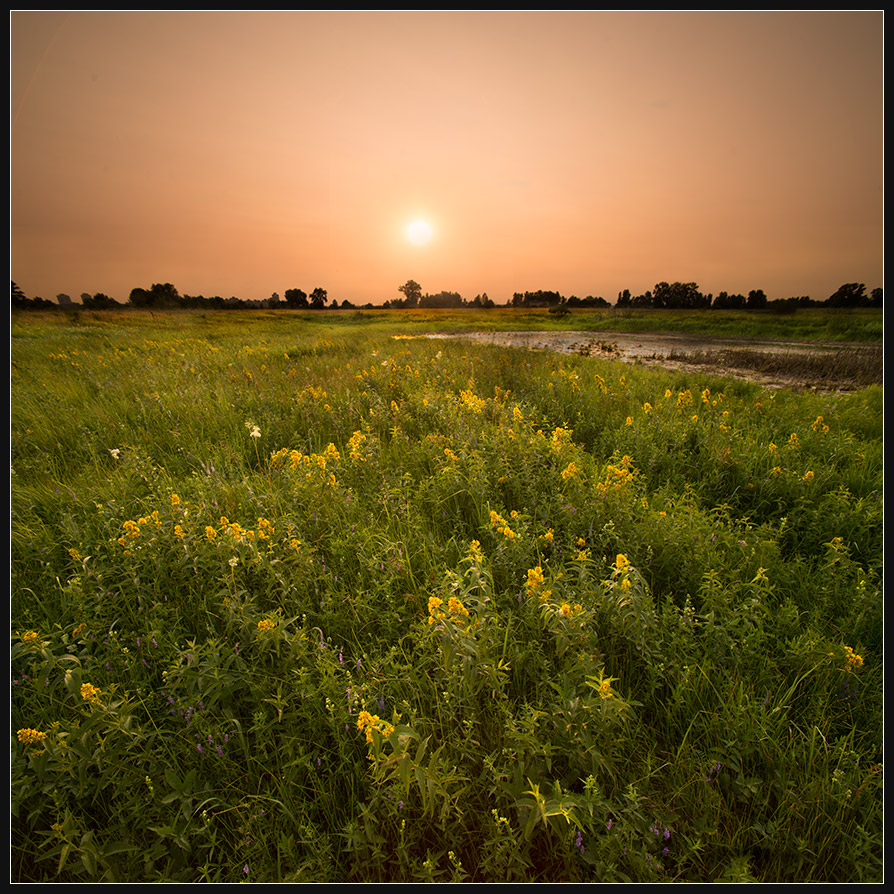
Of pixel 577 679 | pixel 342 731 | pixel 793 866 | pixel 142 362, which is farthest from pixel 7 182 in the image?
pixel 142 362

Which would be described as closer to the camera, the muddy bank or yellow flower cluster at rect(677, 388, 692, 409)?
yellow flower cluster at rect(677, 388, 692, 409)

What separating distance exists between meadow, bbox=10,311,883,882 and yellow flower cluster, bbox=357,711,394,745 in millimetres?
25

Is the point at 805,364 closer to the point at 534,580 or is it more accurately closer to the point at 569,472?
the point at 569,472

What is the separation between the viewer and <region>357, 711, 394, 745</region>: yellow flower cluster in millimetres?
1493

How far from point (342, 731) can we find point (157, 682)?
3.66 feet

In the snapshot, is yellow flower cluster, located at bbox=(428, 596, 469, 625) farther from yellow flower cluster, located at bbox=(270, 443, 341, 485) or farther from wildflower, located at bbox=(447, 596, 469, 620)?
yellow flower cluster, located at bbox=(270, 443, 341, 485)

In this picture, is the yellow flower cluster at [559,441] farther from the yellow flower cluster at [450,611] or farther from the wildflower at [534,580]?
the yellow flower cluster at [450,611]

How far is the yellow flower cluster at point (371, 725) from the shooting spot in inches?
58.8

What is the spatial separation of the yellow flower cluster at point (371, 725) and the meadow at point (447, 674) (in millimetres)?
25

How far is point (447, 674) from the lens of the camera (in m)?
1.86

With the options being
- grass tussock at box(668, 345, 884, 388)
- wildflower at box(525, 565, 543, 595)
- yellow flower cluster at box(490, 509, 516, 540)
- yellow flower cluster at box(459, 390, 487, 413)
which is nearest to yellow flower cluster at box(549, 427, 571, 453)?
yellow flower cluster at box(459, 390, 487, 413)

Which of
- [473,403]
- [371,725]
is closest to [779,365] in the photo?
[473,403]

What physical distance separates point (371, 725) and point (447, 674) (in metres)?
0.43

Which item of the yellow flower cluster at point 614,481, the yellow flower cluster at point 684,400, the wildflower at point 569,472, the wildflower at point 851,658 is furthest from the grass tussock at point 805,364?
the wildflower at point 851,658
